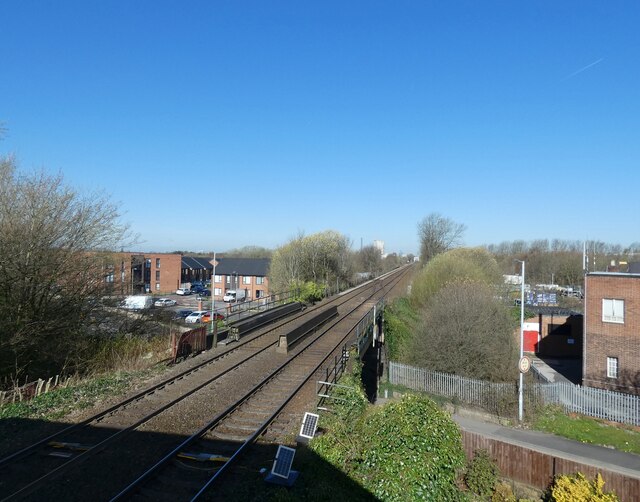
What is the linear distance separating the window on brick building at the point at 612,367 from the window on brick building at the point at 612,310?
188 centimetres

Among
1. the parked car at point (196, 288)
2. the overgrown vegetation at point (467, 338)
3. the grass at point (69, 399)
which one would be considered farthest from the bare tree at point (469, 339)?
the parked car at point (196, 288)

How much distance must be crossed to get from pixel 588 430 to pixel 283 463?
14.8m

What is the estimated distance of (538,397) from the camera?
1995 cm

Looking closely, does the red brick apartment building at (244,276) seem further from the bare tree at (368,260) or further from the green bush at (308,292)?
the green bush at (308,292)

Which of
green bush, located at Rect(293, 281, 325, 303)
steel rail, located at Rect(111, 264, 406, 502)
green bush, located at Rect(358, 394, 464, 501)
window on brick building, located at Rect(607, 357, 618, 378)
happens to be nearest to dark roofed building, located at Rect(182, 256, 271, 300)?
green bush, located at Rect(293, 281, 325, 303)

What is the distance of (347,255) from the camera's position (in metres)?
61.3

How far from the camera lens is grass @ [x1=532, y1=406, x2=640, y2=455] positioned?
1648 cm

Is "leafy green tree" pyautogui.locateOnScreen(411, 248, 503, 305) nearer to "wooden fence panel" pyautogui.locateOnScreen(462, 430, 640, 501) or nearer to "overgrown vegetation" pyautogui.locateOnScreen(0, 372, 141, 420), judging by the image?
"wooden fence panel" pyautogui.locateOnScreen(462, 430, 640, 501)

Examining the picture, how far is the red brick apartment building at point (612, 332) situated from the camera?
2288 cm

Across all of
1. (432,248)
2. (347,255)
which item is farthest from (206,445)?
(432,248)

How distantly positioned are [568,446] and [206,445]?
486 inches

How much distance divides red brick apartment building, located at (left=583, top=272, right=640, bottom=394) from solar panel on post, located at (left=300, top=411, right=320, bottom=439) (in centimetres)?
1952

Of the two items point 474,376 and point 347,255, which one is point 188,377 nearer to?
point 474,376

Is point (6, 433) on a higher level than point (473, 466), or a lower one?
higher
